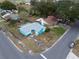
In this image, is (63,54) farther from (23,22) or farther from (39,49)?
(23,22)

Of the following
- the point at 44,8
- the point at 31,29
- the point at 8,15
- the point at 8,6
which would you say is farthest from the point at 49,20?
the point at 8,6

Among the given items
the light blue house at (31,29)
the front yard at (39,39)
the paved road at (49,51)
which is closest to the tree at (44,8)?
the light blue house at (31,29)

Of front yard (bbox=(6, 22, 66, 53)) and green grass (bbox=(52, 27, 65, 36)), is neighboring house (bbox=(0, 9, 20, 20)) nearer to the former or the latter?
front yard (bbox=(6, 22, 66, 53))

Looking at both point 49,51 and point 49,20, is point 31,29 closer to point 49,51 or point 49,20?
point 49,20

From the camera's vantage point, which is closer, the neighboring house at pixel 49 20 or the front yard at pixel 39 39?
the front yard at pixel 39 39

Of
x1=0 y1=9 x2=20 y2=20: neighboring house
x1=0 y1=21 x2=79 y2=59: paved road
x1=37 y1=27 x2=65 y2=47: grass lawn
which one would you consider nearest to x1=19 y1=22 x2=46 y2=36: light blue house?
x1=37 y1=27 x2=65 y2=47: grass lawn

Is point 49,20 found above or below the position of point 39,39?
above

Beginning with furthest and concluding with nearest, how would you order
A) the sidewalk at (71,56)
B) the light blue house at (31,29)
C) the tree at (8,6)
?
the tree at (8,6) < the light blue house at (31,29) < the sidewalk at (71,56)

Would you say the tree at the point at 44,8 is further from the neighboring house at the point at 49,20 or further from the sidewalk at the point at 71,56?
the sidewalk at the point at 71,56

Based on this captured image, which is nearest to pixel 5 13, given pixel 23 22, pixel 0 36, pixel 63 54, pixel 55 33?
pixel 23 22

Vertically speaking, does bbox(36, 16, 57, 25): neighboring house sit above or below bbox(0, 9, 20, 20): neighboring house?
below
